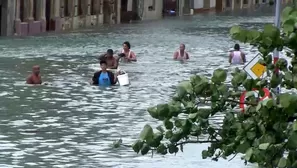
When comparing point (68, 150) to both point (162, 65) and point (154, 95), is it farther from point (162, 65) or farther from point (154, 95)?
point (162, 65)

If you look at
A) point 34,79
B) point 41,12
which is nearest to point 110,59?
point 34,79

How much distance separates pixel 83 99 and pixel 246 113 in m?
18.4

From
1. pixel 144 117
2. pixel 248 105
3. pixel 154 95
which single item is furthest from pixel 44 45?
pixel 248 105

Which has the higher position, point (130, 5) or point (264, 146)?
point (264, 146)

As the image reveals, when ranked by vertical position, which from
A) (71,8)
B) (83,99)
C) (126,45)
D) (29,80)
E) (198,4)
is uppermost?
(71,8)

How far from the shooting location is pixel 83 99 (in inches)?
991

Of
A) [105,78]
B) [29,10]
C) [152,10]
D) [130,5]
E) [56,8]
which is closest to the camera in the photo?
[105,78]

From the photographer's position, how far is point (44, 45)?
42812 millimetres

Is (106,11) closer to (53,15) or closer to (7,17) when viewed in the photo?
(53,15)

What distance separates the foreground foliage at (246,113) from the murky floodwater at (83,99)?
8.77 m

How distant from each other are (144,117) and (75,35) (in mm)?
29918

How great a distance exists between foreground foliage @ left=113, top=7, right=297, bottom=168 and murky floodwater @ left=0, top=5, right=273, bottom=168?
345 inches

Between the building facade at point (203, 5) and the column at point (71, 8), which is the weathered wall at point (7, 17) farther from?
the building facade at point (203, 5)

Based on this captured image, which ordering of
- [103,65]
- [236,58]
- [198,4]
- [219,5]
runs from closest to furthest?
[103,65] → [236,58] → [198,4] → [219,5]
